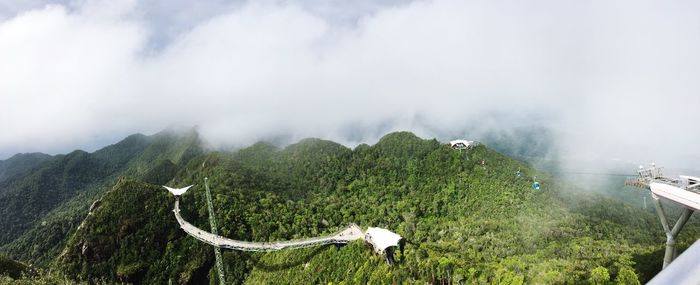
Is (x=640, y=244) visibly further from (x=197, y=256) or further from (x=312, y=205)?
(x=197, y=256)

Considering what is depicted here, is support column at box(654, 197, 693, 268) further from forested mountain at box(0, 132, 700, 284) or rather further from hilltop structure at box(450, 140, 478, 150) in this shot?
hilltop structure at box(450, 140, 478, 150)

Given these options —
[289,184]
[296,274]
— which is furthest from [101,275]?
[289,184]

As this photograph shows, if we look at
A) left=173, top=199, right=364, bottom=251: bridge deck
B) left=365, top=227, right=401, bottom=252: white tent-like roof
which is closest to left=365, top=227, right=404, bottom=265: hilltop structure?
left=365, top=227, right=401, bottom=252: white tent-like roof

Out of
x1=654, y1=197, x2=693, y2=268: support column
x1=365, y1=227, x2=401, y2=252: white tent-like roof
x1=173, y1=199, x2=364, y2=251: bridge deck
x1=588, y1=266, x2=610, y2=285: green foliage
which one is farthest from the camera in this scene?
x1=173, y1=199, x2=364, y2=251: bridge deck

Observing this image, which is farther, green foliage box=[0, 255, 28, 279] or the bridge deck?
the bridge deck

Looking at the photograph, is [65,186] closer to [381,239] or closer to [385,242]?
[381,239]

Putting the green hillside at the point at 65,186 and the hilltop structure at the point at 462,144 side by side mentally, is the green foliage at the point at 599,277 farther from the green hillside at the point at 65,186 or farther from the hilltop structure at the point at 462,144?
the green hillside at the point at 65,186

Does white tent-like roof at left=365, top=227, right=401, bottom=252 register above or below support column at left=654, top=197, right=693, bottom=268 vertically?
below
